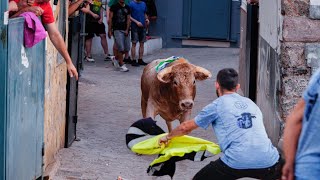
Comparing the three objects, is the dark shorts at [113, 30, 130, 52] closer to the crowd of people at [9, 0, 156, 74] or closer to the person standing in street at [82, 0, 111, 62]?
the crowd of people at [9, 0, 156, 74]

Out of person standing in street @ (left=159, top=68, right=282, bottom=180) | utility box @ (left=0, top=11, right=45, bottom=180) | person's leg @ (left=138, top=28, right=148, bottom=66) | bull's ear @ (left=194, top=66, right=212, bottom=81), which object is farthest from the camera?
person's leg @ (left=138, top=28, right=148, bottom=66)

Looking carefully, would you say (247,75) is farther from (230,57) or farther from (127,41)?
(230,57)

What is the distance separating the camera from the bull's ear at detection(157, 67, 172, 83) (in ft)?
34.9

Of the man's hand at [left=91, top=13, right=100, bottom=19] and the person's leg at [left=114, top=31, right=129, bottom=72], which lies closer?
the person's leg at [left=114, top=31, right=129, bottom=72]

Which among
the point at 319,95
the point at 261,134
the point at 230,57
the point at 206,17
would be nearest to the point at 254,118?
the point at 261,134

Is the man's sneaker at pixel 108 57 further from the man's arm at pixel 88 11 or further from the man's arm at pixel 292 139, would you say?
the man's arm at pixel 292 139

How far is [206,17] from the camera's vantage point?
2370 centimetres

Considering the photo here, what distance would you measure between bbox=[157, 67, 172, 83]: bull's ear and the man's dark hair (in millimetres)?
3871

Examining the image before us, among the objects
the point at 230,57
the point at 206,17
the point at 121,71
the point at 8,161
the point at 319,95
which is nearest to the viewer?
the point at 319,95

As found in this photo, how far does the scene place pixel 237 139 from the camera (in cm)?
658

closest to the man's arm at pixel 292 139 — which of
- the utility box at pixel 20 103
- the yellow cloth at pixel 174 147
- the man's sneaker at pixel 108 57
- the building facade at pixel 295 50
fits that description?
the utility box at pixel 20 103

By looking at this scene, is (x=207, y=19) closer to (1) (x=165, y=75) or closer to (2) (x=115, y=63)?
→ (2) (x=115, y=63)

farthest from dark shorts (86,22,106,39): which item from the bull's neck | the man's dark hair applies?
the man's dark hair

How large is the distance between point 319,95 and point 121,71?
15361mm
